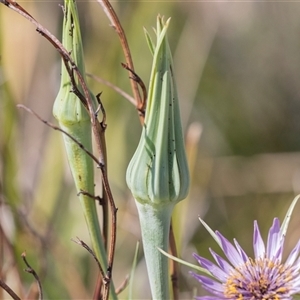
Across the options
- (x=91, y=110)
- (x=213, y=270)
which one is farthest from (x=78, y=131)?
(x=213, y=270)

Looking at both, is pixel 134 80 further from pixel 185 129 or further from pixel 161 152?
pixel 185 129

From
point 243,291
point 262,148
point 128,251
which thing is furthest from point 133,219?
point 243,291

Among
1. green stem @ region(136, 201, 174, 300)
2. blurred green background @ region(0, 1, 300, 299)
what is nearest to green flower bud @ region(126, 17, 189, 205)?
green stem @ region(136, 201, 174, 300)

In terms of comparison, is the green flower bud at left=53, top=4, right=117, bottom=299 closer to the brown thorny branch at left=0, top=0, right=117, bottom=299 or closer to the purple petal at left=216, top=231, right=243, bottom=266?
the brown thorny branch at left=0, top=0, right=117, bottom=299

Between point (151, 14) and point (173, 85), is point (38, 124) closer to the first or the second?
point (151, 14)

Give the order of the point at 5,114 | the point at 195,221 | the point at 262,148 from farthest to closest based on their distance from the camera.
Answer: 1. the point at 262,148
2. the point at 195,221
3. the point at 5,114

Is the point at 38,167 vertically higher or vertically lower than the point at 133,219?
higher

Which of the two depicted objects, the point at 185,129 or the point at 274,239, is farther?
the point at 185,129
